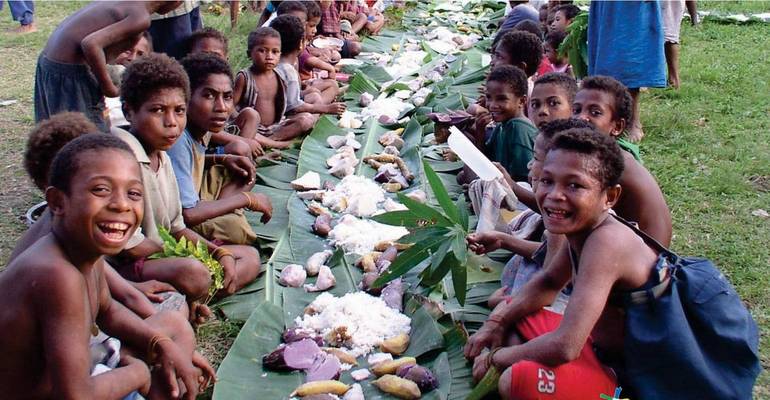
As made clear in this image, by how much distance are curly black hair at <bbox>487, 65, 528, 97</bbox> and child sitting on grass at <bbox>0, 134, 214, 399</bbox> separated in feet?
7.87

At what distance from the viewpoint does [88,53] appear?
3705mm

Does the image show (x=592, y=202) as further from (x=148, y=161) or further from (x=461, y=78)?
(x=461, y=78)

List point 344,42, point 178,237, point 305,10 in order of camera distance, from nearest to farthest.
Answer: point 178,237, point 305,10, point 344,42

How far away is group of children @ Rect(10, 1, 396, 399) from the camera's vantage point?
1857 mm

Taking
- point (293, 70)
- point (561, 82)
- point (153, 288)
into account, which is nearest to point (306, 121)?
point (293, 70)

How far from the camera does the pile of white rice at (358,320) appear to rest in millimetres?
2840

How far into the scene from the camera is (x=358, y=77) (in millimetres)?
6176

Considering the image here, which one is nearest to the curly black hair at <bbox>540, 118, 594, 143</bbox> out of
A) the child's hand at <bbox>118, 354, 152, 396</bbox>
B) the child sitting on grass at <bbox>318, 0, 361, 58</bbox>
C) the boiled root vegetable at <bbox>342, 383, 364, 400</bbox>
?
the boiled root vegetable at <bbox>342, 383, 364, 400</bbox>

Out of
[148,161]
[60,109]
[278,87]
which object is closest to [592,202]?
[148,161]

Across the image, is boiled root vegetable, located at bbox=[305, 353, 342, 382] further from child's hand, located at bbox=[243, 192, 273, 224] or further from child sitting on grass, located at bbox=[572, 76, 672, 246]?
child sitting on grass, located at bbox=[572, 76, 672, 246]

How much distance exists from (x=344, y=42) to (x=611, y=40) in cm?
314

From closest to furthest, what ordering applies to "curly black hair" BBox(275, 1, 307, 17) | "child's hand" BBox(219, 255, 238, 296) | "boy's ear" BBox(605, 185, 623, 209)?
"boy's ear" BBox(605, 185, 623, 209) → "child's hand" BBox(219, 255, 238, 296) → "curly black hair" BBox(275, 1, 307, 17)

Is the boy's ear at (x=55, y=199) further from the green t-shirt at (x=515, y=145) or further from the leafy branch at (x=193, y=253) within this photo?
the green t-shirt at (x=515, y=145)

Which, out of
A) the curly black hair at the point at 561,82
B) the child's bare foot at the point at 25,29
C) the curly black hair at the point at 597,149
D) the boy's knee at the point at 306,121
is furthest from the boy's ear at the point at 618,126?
the child's bare foot at the point at 25,29
